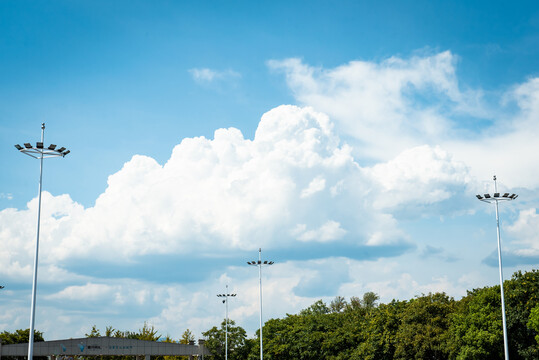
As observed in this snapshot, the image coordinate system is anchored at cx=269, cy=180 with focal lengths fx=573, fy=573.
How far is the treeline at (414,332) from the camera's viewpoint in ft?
155

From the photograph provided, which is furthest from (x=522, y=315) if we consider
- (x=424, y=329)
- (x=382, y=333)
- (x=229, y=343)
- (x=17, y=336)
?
(x=17, y=336)

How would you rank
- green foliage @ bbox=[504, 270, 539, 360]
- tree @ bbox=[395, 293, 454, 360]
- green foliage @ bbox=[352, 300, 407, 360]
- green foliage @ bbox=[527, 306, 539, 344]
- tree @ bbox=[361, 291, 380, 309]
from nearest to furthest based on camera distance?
green foliage @ bbox=[527, 306, 539, 344] < green foliage @ bbox=[504, 270, 539, 360] < tree @ bbox=[395, 293, 454, 360] < green foliage @ bbox=[352, 300, 407, 360] < tree @ bbox=[361, 291, 380, 309]

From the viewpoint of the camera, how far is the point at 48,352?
60.6 metres

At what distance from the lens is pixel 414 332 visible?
55281mm

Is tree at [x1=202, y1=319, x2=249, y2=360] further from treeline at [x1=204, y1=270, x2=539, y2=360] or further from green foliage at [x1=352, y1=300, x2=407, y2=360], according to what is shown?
green foliage at [x1=352, y1=300, x2=407, y2=360]

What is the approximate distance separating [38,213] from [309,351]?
44407 millimetres

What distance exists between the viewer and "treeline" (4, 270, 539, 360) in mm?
47312

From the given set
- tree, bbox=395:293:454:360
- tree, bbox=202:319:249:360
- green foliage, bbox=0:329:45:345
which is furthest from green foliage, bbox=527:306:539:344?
green foliage, bbox=0:329:45:345

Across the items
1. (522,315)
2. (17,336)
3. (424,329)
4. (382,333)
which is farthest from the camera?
(17,336)

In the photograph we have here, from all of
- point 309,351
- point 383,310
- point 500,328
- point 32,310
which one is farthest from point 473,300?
point 32,310

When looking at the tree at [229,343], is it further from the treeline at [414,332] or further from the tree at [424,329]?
the tree at [424,329]

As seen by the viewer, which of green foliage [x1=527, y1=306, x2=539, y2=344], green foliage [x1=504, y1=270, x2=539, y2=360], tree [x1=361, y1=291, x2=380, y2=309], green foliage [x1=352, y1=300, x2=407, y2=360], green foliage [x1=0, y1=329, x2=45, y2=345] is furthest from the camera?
tree [x1=361, y1=291, x2=380, y2=309]

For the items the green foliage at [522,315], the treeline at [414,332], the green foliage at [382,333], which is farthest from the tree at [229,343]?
the green foliage at [522,315]

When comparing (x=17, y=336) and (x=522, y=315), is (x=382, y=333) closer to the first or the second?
(x=522, y=315)
